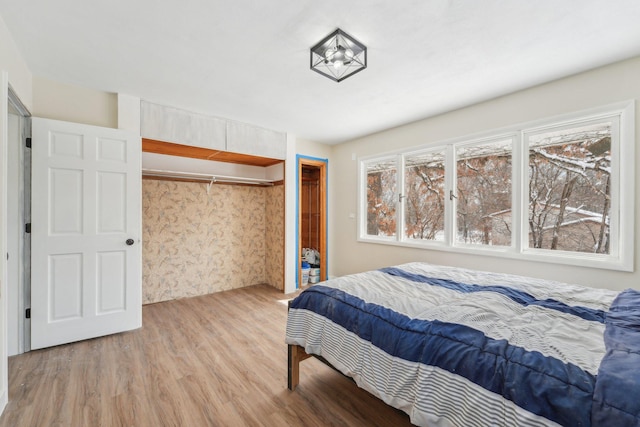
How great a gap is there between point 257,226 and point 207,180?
114cm

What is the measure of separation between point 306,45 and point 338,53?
248 millimetres

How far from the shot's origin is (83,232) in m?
2.62

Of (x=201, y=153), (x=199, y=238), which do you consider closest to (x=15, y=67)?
(x=201, y=153)

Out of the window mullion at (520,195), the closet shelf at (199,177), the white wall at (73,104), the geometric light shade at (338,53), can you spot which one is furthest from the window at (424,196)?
the white wall at (73,104)

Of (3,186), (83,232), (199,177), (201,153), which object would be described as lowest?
(83,232)

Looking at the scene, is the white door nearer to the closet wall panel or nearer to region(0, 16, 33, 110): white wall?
region(0, 16, 33, 110): white wall

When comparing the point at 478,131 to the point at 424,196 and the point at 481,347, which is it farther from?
the point at 481,347

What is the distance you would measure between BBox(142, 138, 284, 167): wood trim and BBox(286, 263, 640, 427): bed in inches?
99.7

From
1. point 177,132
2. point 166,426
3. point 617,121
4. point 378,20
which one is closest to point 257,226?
point 177,132

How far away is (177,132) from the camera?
3.20 meters

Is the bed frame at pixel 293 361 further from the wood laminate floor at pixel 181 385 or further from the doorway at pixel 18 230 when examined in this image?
the doorway at pixel 18 230

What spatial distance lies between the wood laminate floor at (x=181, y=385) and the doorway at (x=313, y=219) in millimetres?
2036

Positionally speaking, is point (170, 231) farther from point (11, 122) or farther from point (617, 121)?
point (617, 121)

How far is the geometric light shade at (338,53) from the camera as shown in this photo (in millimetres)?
1969
